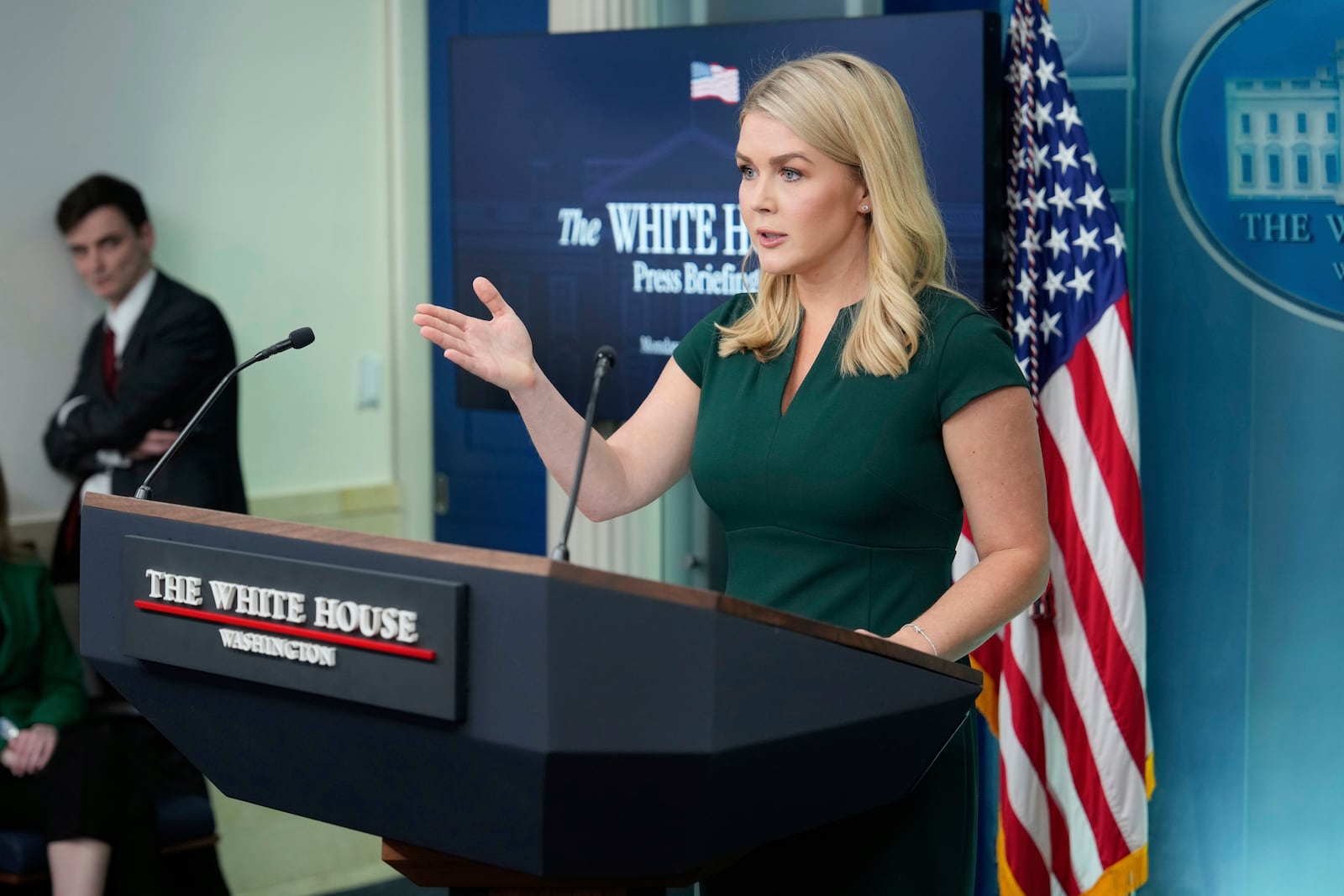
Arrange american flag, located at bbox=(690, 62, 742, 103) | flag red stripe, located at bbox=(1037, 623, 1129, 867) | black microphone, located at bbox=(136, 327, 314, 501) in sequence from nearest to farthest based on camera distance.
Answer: black microphone, located at bbox=(136, 327, 314, 501), flag red stripe, located at bbox=(1037, 623, 1129, 867), american flag, located at bbox=(690, 62, 742, 103)

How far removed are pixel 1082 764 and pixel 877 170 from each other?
1705 millimetres

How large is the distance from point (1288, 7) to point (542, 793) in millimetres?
2410

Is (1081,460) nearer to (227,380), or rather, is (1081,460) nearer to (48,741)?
(227,380)

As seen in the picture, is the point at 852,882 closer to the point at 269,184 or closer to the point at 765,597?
the point at 765,597

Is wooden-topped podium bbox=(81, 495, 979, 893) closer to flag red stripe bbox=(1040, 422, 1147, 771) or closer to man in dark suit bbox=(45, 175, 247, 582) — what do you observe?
flag red stripe bbox=(1040, 422, 1147, 771)

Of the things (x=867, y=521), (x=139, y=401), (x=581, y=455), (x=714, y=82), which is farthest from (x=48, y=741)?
(x=581, y=455)

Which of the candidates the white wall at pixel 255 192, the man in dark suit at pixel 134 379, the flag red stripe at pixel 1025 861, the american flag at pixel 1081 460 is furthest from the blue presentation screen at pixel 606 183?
the white wall at pixel 255 192

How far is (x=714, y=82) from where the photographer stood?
10.2ft

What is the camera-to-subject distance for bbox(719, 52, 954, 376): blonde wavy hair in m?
1.62

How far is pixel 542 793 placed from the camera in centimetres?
109

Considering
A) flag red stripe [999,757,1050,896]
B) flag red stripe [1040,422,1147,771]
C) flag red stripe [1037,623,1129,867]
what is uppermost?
flag red stripe [1040,422,1147,771]

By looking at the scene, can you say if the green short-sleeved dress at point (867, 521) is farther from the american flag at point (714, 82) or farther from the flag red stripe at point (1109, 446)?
the american flag at point (714, 82)

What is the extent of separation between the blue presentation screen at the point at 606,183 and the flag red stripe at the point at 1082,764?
1000 millimetres

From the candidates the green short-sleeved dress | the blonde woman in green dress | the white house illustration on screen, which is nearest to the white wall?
the white house illustration on screen
